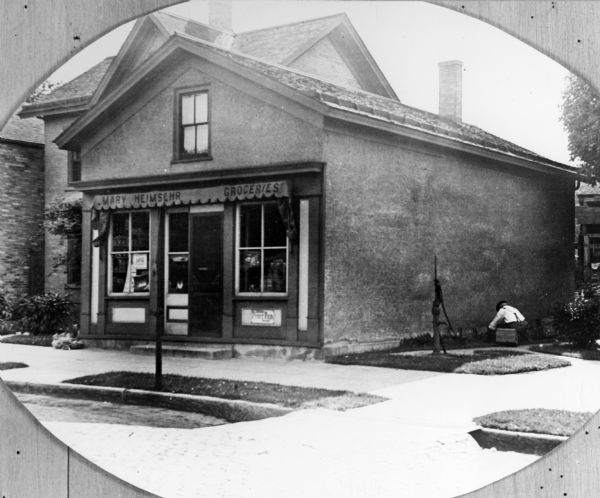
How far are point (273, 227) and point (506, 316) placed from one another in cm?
110

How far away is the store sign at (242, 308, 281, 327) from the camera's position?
347 centimetres

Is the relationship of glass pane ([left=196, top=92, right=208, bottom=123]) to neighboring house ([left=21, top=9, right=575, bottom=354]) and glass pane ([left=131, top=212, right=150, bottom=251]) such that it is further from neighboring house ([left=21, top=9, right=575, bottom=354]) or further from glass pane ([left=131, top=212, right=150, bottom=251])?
glass pane ([left=131, top=212, right=150, bottom=251])

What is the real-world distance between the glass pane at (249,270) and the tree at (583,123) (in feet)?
4.84

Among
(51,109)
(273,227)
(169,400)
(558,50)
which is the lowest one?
(169,400)

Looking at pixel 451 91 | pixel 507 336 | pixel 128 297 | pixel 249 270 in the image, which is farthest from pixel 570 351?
pixel 128 297

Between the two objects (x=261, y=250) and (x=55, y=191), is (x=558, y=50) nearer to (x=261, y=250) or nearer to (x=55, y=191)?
(x=261, y=250)

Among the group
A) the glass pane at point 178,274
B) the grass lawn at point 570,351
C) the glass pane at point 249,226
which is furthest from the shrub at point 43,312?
the grass lawn at point 570,351

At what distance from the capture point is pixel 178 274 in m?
3.53

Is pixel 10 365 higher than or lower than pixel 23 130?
lower

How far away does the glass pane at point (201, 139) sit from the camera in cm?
354

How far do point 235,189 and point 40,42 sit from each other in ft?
4.10

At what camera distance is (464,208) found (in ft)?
11.6

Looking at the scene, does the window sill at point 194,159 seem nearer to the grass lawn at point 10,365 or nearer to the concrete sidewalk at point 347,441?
the concrete sidewalk at point 347,441

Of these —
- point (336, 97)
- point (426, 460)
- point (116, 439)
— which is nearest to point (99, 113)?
point (336, 97)
